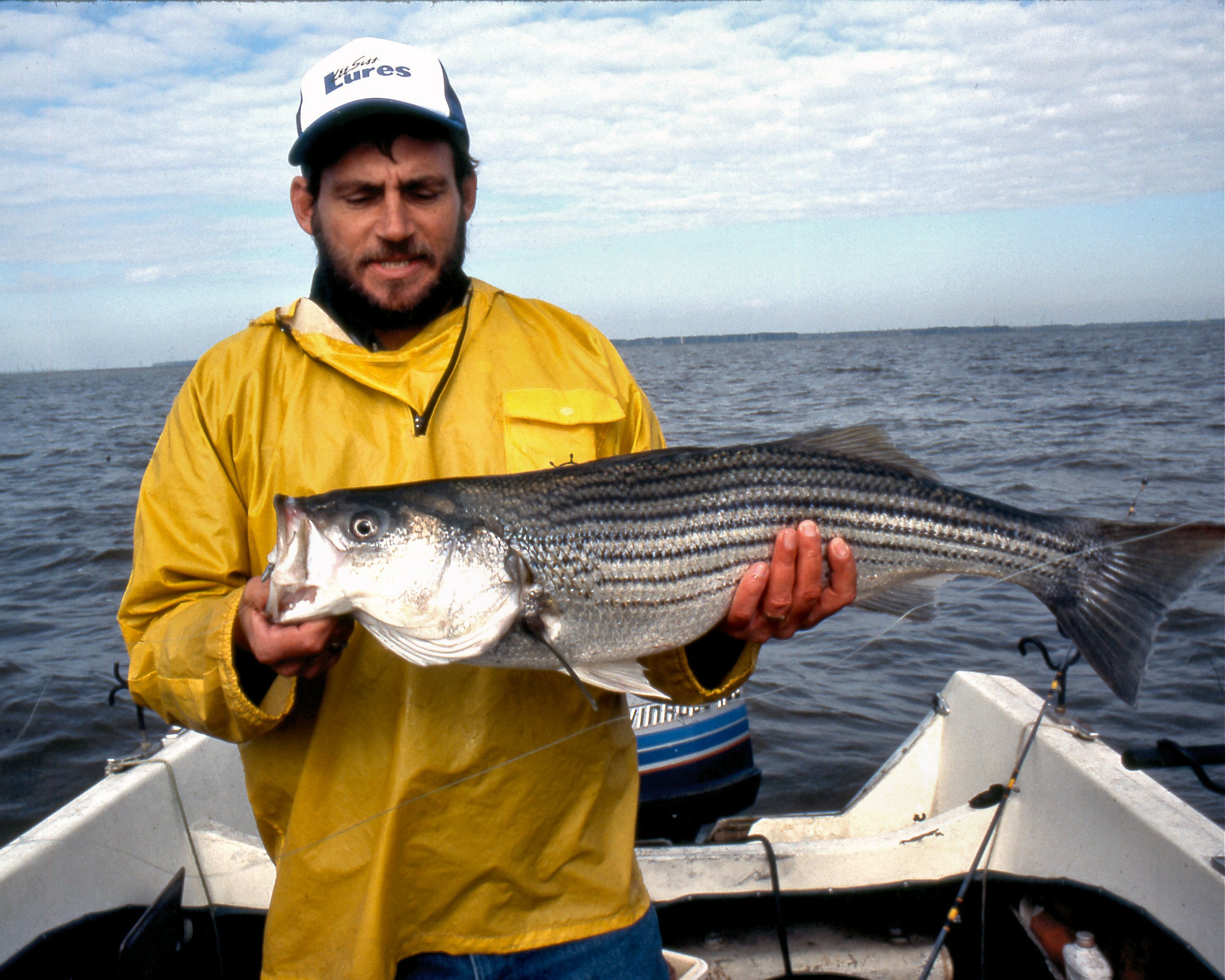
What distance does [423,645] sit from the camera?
240 centimetres

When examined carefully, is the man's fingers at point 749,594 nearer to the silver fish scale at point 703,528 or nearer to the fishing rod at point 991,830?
the silver fish scale at point 703,528

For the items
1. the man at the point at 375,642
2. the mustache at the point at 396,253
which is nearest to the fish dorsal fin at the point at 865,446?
the man at the point at 375,642

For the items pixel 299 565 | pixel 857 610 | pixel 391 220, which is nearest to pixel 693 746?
pixel 299 565

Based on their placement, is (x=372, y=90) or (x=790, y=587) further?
(x=790, y=587)

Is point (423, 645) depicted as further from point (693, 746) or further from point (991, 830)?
point (693, 746)

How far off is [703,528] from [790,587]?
333 millimetres

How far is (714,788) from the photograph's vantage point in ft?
18.5

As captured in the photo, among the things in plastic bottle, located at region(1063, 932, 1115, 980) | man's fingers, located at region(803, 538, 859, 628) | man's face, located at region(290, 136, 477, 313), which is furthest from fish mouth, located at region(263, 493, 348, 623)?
plastic bottle, located at region(1063, 932, 1115, 980)

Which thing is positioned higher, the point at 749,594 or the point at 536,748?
the point at 749,594

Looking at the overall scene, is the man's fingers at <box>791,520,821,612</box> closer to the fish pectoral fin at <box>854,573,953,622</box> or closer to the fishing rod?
the fish pectoral fin at <box>854,573,953,622</box>

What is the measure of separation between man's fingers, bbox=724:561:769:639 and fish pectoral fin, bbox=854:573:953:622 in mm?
488

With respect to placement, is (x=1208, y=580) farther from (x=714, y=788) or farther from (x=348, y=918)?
(x=348, y=918)

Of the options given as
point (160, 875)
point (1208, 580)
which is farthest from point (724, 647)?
point (1208, 580)

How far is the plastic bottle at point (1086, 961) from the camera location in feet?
11.3
